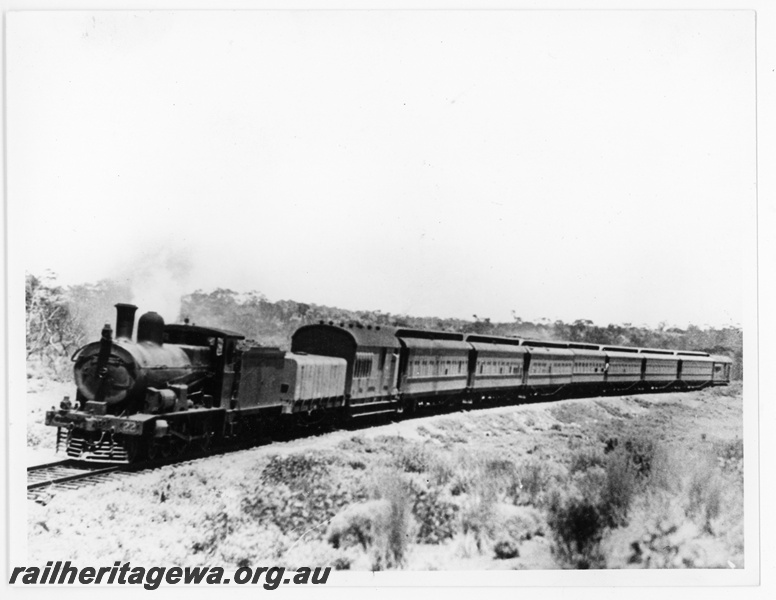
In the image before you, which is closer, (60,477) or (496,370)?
(60,477)

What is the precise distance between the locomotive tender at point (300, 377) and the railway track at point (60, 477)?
14 centimetres

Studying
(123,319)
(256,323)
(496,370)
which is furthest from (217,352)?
(496,370)

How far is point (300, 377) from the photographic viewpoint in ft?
30.3

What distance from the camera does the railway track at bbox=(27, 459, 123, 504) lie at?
24.9ft

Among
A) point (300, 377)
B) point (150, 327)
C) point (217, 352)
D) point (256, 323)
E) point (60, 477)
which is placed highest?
point (256, 323)

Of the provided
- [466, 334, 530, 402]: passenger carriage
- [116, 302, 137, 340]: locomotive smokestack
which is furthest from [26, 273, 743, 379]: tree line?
[466, 334, 530, 402]: passenger carriage

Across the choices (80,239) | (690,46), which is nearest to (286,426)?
(80,239)

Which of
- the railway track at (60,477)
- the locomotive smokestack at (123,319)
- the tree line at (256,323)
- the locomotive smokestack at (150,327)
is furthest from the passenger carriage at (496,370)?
the railway track at (60,477)

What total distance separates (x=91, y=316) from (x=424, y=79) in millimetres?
4679

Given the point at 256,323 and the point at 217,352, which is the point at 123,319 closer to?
the point at 217,352

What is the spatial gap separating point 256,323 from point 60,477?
2686 millimetres

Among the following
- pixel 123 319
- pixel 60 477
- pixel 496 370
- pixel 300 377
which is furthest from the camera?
pixel 496 370

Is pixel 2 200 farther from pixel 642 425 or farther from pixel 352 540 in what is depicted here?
pixel 642 425

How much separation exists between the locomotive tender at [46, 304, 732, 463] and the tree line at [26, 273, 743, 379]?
17 centimetres
